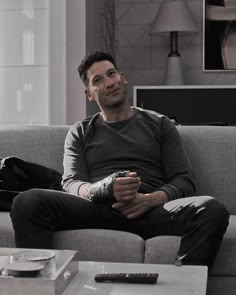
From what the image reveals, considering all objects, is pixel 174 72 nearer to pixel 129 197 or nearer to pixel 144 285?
pixel 129 197

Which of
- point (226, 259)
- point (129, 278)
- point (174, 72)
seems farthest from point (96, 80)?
point (174, 72)

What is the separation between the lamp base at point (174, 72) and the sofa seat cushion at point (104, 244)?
2.58m

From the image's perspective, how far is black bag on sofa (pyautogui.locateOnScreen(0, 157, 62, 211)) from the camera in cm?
266

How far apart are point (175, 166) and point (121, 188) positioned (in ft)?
1.09

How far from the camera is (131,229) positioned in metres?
2.40

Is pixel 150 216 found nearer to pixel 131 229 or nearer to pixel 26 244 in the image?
pixel 131 229

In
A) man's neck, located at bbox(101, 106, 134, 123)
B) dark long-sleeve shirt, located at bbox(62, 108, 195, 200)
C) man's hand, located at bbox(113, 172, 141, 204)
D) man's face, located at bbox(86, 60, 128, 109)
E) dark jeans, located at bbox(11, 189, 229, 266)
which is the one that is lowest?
dark jeans, located at bbox(11, 189, 229, 266)

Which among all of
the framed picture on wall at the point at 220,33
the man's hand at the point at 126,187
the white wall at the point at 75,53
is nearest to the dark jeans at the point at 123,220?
the man's hand at the point at 126,187

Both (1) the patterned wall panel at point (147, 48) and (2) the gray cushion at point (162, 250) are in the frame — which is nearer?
(2) the gray cushion at point (162, 250)

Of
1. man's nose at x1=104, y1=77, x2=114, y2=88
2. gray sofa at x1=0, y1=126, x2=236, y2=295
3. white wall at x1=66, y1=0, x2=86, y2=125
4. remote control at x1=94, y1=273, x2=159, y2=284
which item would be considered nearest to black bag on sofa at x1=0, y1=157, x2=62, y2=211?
gray sofa at x1=0, y1=126, x2=236, y2=295

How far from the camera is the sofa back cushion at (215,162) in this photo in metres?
2.72

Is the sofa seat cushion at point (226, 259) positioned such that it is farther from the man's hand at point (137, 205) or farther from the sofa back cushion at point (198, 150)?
the sofa back cushion at point (198, 150)

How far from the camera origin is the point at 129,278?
1.54 m

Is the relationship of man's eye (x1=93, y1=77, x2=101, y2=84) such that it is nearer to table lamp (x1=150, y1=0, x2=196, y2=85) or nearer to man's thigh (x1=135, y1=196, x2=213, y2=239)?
man's thigh (x1=135, y1=196, x2=213, y2=239)
